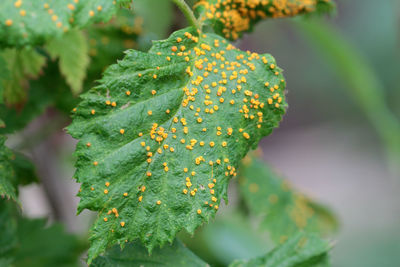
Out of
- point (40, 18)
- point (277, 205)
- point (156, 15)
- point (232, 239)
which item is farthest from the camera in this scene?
point (232, 239)

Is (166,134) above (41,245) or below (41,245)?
above

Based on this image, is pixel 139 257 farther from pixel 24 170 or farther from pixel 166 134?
pixel 24 170

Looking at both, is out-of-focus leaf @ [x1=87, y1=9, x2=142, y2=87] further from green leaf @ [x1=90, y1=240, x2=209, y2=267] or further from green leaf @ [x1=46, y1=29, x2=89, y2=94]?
green leaf @ [x1=90, y1=240, x2=209, y2=267]

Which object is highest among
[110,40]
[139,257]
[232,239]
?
[110,40]

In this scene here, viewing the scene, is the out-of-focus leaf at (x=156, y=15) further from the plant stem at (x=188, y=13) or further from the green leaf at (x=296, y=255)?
the green leaf at (x=296, y=255)

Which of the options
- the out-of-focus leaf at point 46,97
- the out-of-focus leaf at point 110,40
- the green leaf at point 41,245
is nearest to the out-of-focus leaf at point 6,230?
the green leaf at point 41,245

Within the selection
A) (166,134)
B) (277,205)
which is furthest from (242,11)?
(277,205)
